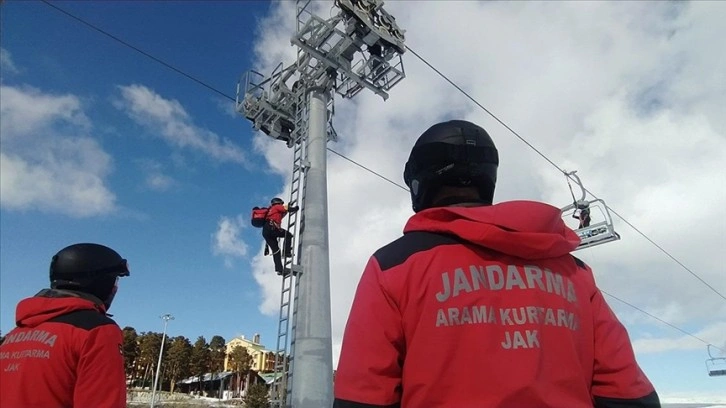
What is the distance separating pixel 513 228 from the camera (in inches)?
61.2

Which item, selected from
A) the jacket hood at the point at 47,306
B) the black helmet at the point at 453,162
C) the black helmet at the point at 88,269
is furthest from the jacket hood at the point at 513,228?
the black helmet at the point at 88,269

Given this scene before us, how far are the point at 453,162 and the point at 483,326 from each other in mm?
704

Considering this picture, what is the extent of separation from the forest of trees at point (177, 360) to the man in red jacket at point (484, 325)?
62.4 meters

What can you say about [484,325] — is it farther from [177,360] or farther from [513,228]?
[177,360]

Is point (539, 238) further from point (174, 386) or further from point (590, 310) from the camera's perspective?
point (174, 386)

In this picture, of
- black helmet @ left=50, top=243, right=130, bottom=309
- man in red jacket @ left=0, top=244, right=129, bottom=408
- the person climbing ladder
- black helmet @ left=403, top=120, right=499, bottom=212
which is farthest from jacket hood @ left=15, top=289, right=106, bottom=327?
the person climbing ladder

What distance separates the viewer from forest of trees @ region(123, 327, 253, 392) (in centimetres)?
5891

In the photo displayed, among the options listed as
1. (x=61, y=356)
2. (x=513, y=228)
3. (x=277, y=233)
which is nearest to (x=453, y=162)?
(x=513, y=228)

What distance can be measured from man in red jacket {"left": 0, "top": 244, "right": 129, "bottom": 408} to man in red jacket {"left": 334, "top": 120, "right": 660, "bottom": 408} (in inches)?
89.5

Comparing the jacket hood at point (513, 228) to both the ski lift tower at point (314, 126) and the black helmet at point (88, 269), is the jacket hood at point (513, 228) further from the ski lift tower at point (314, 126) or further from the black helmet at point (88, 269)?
the ski lift tower at point (314, 126)

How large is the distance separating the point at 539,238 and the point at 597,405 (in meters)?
0.63

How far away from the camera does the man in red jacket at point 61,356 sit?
2932 millimetres

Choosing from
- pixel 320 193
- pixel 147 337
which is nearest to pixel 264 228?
pixel 320 193

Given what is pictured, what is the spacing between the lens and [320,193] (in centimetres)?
978
